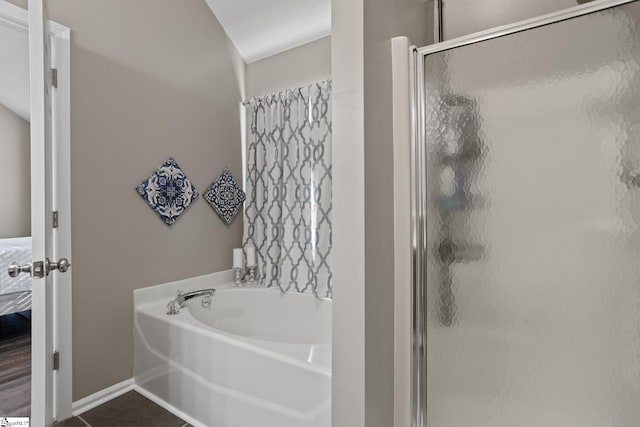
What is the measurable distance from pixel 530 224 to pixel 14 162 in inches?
104

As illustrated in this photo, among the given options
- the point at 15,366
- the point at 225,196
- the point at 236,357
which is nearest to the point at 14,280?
the point at 15,366

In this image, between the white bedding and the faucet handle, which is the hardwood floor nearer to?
the white bedding

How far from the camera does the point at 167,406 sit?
6.29 feet

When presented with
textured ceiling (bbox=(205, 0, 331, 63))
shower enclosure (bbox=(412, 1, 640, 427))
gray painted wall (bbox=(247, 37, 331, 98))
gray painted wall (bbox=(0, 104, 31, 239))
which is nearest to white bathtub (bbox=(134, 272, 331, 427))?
shower enclosure (bbox=(412, 1, 640, 427))

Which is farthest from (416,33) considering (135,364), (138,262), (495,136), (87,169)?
(135,364)

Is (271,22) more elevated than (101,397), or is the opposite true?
(271,22)

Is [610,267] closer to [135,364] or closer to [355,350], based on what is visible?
[355,350]

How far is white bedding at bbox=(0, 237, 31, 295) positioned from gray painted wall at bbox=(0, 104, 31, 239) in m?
0.06

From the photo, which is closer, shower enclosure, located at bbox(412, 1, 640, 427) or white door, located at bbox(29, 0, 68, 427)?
shower enclosure, located at bbox(412, 1, 640, 427)

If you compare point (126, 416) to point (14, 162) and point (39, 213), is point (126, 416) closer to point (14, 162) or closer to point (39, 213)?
point (39, 213)

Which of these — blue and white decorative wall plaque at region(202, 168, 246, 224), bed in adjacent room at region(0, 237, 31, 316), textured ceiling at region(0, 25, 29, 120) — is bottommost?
bed in adjacent room at region(0, 237, 31, 316)

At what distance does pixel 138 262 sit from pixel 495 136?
2139mm

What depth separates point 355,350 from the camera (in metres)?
1.10

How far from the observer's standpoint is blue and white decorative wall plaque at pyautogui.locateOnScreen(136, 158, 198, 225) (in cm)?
223
